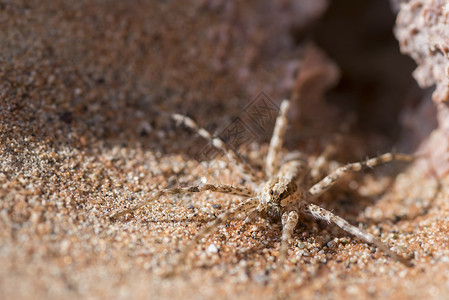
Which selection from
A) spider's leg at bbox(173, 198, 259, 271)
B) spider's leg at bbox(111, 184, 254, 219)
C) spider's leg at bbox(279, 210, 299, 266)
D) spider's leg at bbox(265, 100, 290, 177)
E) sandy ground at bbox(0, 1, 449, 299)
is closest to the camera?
sandy ground at bbox(0, 1, 449, 299)

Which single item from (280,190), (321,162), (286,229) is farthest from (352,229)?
(321,162)

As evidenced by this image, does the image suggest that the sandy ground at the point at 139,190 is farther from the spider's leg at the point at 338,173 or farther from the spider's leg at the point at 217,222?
the spider's leg at the point at 338,173

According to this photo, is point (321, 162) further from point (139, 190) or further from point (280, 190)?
point (139, 190)

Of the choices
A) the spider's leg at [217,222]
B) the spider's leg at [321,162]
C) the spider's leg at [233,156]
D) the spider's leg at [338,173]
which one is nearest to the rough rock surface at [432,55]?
the spider's leg at [338,173]

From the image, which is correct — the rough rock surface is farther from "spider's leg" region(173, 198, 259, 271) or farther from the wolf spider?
"spider's leg" region(173, 198, 259, 271)

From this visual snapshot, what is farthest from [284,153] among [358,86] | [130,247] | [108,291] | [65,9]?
[65,9]

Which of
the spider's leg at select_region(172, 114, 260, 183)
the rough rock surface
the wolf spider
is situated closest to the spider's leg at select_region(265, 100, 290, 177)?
the wolf spider

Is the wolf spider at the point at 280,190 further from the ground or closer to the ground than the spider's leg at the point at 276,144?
closer to the ground
